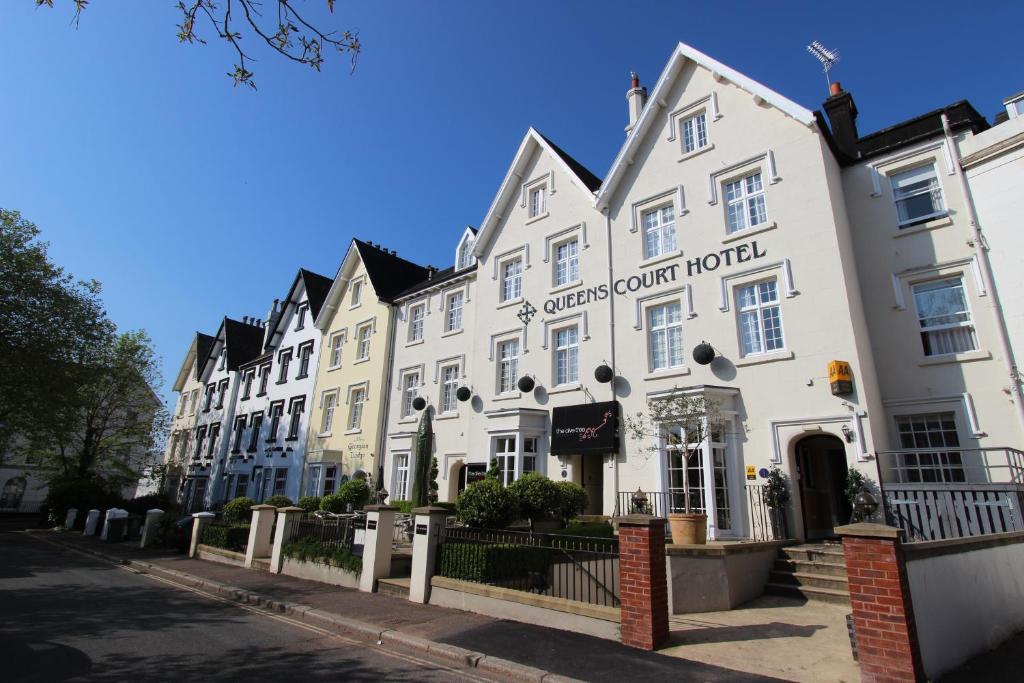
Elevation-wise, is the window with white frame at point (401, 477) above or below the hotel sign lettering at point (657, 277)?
below

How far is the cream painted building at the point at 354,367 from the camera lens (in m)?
26.2

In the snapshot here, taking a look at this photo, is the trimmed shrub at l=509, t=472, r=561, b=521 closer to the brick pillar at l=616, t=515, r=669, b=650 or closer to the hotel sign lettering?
the brick pillar at l=616, t=515, r=669, b=650

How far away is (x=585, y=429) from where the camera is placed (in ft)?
56.0

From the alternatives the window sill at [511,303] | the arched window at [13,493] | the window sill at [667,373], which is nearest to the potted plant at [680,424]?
the window sill at [667,373]

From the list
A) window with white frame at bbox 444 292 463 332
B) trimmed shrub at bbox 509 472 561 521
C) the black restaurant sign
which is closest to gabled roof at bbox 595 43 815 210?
the black restaurant sign

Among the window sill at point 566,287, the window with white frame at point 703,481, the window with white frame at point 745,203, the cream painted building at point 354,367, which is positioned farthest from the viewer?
the cream painted building at point 354,367

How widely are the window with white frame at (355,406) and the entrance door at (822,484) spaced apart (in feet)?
64.7

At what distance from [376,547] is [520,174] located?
53.0ft

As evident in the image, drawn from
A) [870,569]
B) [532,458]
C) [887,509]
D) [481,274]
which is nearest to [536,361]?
[532,458]

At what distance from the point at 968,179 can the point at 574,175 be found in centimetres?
1160

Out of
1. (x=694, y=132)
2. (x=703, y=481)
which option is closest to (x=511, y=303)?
(x=694, y=132)

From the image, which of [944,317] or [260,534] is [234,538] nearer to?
[260,534]

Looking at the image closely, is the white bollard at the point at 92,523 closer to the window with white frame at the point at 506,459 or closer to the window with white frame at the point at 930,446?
the window with white frame at the point at 506,459

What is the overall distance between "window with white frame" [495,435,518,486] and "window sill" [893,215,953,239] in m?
12.6
